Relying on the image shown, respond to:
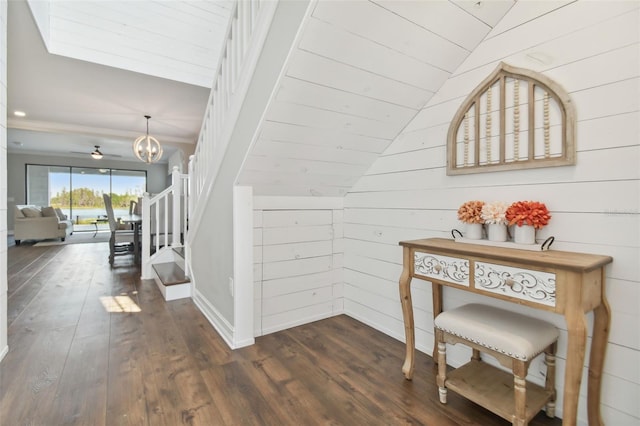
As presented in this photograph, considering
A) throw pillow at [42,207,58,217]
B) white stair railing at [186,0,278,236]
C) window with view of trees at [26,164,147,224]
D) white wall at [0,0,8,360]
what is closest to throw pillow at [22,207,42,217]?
throw pillow at [42,207,58,217]

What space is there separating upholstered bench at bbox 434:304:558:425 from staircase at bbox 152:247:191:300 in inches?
101

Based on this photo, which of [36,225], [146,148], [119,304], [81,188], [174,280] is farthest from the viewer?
[81,188]

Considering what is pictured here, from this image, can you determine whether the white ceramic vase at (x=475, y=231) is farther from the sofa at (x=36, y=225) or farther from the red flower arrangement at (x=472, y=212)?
the sofa at (x=36, y=225)

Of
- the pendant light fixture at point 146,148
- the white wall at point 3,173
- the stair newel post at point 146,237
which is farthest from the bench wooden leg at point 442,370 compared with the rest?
the pendant light fixture at point 146,148

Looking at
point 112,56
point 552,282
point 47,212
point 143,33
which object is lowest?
point 552,282

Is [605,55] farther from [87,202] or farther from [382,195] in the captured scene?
[87,202]

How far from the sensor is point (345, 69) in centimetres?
149

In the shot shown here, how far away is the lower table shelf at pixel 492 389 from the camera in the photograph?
125 centimetres

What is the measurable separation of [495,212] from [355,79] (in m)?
0.95

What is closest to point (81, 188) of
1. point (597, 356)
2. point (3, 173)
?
point (3, 173)

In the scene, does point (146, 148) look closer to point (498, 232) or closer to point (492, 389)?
point (498, 232)

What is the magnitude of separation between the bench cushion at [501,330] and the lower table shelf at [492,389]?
0.26 metres

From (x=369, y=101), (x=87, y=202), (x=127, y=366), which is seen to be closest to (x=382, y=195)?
(x=369, y=101)

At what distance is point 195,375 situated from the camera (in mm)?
1704
